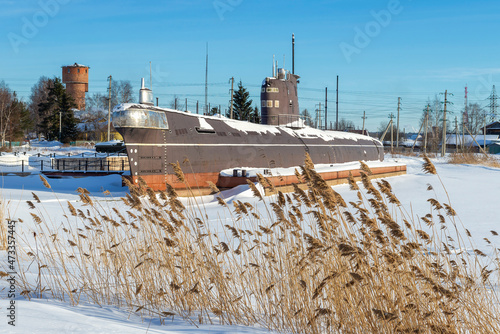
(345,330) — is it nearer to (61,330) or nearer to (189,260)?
(189,260)

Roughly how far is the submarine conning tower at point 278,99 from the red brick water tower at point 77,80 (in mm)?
71879

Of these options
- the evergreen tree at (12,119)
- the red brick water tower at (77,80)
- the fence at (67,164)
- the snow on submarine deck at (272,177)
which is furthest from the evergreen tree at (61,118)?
the snow on submarine deck at (272,177)

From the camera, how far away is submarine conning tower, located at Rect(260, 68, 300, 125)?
28.4 meters

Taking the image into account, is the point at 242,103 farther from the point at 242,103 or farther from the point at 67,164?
the point at 67,164

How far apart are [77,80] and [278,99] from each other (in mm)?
74611

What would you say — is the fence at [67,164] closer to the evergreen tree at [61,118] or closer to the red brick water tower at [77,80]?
the evergreen tree at [61,118]

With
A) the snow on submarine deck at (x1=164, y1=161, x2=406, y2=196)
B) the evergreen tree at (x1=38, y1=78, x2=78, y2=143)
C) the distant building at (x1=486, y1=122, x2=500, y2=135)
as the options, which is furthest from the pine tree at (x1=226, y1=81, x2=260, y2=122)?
the distant building at (x1=486, y1=122, x2=500, y2=135)

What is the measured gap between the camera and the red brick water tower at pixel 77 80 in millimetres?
93000

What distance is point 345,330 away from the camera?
14.7ft

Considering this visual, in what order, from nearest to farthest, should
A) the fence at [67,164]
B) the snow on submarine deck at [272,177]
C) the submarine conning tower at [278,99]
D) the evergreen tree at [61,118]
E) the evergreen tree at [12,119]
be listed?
the snow on submarine deck at [272,177], the submarine conning tower at [278,99], the fence at [67,164], the evergreen tree at [12,119], the evergreen tree at [61,118]

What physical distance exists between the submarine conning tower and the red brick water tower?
236 ft

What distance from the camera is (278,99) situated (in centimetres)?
2878

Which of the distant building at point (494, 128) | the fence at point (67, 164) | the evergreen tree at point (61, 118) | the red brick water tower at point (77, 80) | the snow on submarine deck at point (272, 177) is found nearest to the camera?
the snow on submarine deck at point (272, 177)

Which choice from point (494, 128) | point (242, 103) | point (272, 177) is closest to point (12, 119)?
point (242, 103)
